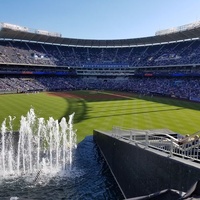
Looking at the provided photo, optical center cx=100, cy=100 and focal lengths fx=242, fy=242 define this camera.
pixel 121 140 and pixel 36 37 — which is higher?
pixel 36 37

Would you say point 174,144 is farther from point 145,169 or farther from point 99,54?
point 99,54

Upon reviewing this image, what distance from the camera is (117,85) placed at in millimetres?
94438

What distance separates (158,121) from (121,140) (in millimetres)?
17048

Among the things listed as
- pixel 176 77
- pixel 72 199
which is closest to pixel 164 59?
pixel 176 77

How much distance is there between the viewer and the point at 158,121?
104 ft

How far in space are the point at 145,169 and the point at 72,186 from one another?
5.27 m

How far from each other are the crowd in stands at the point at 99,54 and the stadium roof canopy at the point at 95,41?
2.73 m

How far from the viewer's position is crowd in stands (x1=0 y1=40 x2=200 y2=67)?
272 feet

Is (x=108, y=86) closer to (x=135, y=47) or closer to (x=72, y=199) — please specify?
(x=135, y=47)

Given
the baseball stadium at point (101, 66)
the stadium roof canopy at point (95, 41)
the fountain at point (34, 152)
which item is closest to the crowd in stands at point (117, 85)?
the baseball stadium at point (101, 66)

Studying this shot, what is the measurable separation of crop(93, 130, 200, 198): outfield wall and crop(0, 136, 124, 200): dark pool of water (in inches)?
33.9

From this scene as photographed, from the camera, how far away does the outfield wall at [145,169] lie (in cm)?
841

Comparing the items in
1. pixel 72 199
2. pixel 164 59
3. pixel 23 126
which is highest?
pixel 164 59

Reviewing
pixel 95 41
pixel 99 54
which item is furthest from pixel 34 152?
pixel 99 54
